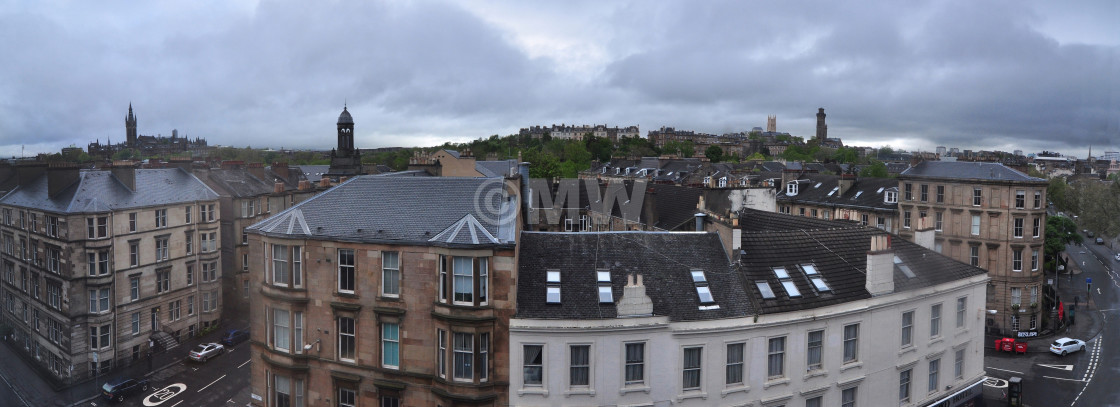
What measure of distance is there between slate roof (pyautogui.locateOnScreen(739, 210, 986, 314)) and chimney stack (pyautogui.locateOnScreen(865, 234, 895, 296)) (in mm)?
345

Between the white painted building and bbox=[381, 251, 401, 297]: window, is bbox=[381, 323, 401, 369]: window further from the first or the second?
the white painted building

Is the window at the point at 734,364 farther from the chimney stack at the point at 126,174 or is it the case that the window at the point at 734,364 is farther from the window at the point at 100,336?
the chimney stack at the point at 126,174

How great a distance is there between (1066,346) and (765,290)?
29.6 metres

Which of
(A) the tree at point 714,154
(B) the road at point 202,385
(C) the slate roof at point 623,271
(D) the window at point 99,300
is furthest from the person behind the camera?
(A) the tree at point 714,154

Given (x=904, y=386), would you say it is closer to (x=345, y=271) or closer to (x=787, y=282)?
(x=787, y=282)

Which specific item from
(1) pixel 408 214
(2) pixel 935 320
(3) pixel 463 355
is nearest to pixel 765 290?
(2) pixel 935 320

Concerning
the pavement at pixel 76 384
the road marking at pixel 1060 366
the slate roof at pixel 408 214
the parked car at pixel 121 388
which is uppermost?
the slate roof at pixel 408 214

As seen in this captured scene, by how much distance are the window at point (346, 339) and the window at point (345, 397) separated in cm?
101

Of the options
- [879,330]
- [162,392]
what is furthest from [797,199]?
[162,392]

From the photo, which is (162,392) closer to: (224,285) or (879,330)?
(224,285)

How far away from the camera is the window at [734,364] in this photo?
17719 millimetres

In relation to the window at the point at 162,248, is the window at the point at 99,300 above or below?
below

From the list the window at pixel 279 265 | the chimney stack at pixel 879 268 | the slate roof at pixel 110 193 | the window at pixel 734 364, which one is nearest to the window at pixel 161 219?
the slate roof at pixel 110 193

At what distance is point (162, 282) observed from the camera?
31.4 meters
